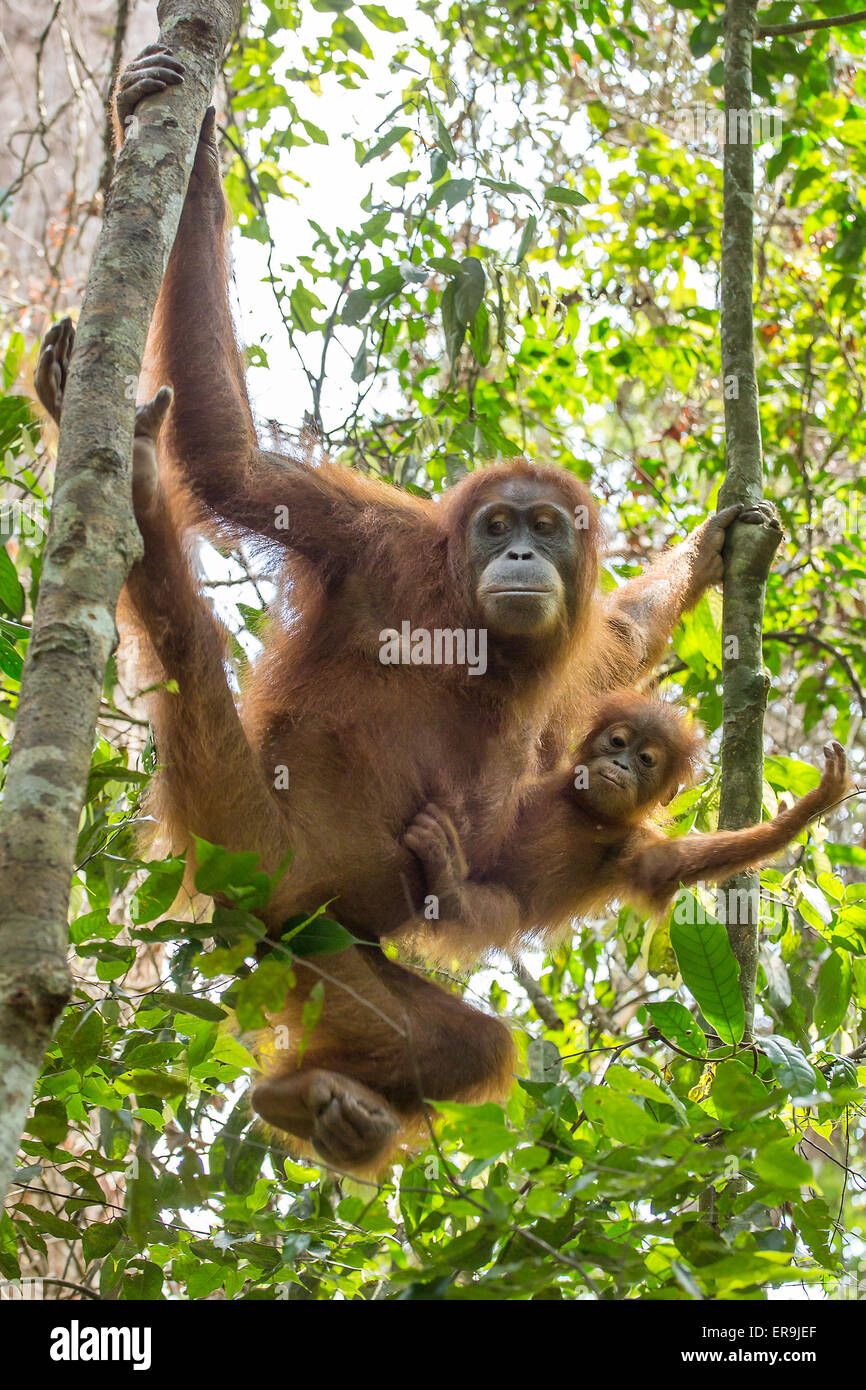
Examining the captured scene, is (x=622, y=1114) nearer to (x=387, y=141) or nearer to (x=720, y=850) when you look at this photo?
(x=720, y=850)

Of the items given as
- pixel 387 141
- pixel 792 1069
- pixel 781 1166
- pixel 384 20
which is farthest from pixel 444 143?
pixel 781 1166

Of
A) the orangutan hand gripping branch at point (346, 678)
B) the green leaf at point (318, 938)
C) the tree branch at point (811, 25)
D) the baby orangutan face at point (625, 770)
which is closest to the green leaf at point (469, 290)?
the orangutan hand gripping branch at point (346, 678)

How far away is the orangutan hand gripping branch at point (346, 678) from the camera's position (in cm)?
312

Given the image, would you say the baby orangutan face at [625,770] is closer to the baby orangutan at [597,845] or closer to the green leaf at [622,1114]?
the baby orangutan at [597,845]

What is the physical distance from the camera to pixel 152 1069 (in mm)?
3078

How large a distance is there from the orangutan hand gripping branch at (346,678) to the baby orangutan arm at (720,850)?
0.47 m

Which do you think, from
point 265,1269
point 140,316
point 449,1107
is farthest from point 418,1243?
point 140,316

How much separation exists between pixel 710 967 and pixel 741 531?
5.93 feet

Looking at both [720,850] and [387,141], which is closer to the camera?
[720,850]

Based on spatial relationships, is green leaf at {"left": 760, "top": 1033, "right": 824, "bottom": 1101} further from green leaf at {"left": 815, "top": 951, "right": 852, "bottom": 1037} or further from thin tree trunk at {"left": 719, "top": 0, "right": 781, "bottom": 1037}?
green leaf at {"left": 815, "top": 951, "right": 852, "bottom": 1037}

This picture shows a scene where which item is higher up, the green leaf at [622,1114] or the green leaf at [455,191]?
the green leaf at [455,191]

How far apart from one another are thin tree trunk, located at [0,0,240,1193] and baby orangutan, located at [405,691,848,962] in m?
2.06

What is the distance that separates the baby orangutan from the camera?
3936 mm

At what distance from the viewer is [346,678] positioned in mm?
3762
